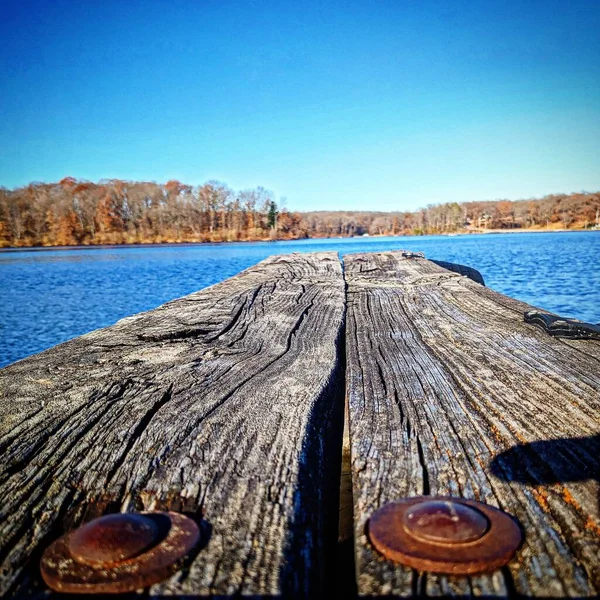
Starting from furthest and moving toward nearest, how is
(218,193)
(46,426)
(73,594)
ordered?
(218,193) < (46,426) < (73,594)

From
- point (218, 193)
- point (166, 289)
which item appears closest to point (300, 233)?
point (218, 193)

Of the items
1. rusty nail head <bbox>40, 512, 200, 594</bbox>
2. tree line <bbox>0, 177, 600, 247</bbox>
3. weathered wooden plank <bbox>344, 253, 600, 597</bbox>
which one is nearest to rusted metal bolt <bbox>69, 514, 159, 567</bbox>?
rusty nail head <bbox>40, 512, 200, 594</bbox>

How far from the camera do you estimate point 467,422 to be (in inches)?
43.9

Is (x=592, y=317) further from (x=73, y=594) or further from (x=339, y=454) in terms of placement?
(x=73, y=594)

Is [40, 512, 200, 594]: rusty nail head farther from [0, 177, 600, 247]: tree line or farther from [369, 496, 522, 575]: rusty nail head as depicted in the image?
[0, 177, 600, 247]: tree line

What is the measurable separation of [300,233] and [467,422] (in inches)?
4332

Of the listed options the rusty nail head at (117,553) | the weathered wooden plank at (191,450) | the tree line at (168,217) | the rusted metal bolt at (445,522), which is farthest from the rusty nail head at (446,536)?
the tree line at (168,217)

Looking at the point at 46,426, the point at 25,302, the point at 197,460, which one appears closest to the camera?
the point at 197,460

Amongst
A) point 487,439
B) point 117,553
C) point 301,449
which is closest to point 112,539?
point 117,553

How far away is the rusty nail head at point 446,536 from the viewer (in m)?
0.62

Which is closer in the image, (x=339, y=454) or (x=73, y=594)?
(x=73, y=594)

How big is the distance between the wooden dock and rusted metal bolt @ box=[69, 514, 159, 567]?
0.22ft

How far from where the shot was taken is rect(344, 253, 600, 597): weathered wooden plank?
24.5 inches

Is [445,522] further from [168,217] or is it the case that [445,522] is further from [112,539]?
[168,217]
